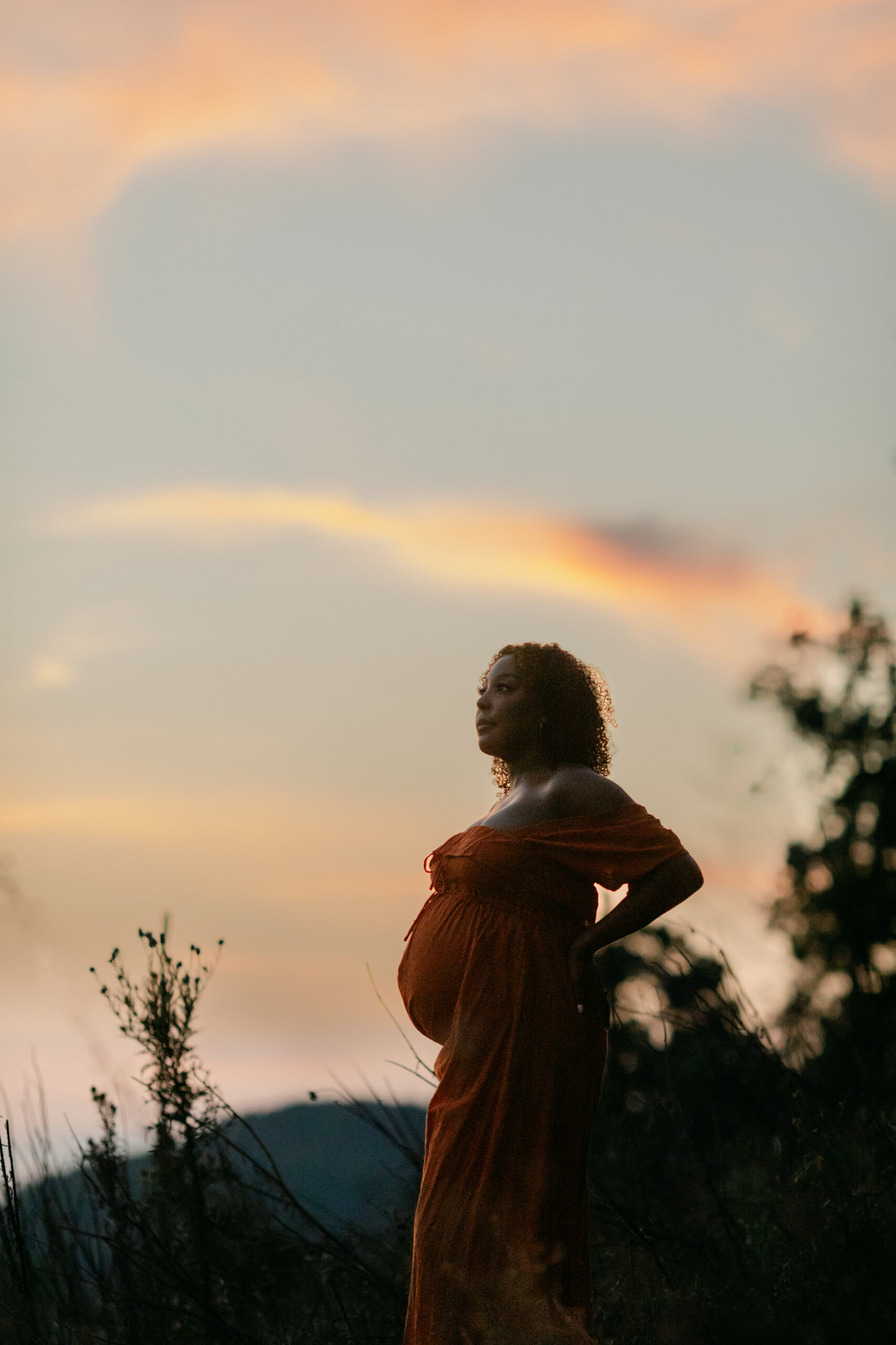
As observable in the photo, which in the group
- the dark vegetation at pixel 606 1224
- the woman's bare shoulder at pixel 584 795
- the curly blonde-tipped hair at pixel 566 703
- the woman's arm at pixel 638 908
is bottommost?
the dark vegetation at pixel 606 1224

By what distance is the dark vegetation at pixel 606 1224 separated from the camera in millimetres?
4461

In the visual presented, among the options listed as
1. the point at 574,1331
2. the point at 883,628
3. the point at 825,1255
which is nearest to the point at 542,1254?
the point at 574,1331

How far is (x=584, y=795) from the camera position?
4055 mm

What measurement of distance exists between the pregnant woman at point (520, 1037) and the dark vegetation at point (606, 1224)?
2.20ft

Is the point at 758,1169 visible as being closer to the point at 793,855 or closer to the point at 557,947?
the point at 557,947

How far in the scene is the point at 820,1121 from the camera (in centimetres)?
539

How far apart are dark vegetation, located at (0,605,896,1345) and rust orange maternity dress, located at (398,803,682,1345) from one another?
0.63m

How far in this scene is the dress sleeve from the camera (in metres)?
3.87

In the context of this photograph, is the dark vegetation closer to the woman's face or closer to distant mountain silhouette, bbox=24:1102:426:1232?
distant mountain silhouette, bbox=24:1102:426:1232

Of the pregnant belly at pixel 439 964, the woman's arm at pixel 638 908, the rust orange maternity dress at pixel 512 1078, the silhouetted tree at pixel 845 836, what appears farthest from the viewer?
the silhouetted tree at pixel 845 836

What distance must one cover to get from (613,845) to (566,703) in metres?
0.60

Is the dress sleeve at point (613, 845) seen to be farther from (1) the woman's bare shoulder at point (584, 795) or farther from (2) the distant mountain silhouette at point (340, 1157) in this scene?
(2) the distant mountain silhouette at point (340, 1157)

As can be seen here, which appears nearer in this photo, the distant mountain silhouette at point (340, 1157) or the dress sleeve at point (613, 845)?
the dress sleeve at point (613, 845)

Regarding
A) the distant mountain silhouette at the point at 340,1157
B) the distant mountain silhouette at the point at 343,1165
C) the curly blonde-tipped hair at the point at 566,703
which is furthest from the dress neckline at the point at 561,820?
the distant mountain silhouette at the point at 340,1157
